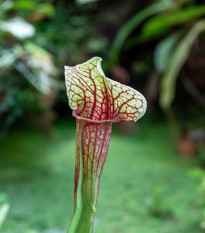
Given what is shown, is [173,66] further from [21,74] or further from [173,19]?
[21,74]

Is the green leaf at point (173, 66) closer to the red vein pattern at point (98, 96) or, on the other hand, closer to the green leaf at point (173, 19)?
the green leaf at point (173, 19)

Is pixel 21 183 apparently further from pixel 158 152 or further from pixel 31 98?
pixel 158 152

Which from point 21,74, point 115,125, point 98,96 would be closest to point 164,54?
point 115,125

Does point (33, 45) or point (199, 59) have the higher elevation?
point (199, 59)

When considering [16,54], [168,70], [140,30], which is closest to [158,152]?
[168,70]

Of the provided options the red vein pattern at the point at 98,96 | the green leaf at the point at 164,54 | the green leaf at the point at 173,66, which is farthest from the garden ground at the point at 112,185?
the red vein pattern at the point at 98,96

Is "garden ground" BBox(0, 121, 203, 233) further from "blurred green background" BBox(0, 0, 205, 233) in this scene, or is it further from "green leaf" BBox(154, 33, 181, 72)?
"green leaf" BBox(154, 33, 181, 72)
